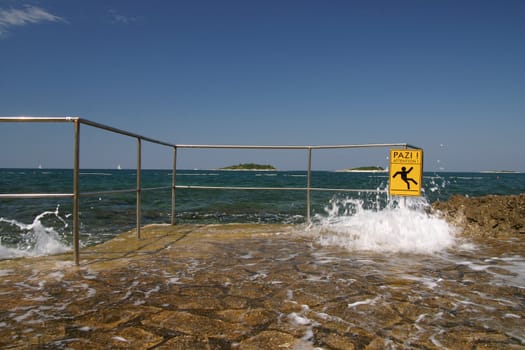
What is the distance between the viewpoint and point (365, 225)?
4414 millimetres

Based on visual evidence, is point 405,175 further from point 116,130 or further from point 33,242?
point 33,242

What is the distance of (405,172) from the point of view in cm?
407

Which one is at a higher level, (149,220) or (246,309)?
(246,309)

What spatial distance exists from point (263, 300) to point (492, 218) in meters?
4.35

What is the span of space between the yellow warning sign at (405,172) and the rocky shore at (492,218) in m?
1.10

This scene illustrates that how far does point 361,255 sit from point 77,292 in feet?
7.52

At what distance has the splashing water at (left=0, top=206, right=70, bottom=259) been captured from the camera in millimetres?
3865

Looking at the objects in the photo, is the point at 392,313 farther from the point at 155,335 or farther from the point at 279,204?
the point at 279,204

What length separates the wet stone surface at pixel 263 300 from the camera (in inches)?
61.8

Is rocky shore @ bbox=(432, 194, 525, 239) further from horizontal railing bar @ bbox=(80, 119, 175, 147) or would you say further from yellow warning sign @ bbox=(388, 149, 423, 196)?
horizontal railing bar @ bbox=(80, 119, 175, 147)

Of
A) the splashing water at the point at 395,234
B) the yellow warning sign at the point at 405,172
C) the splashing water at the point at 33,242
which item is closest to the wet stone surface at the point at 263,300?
the splashing water at the point at 395,234

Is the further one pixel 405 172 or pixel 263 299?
pixel 405 172

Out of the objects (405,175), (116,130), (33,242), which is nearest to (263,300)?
(116,130)

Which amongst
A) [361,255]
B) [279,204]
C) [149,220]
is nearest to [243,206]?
[279,204]
